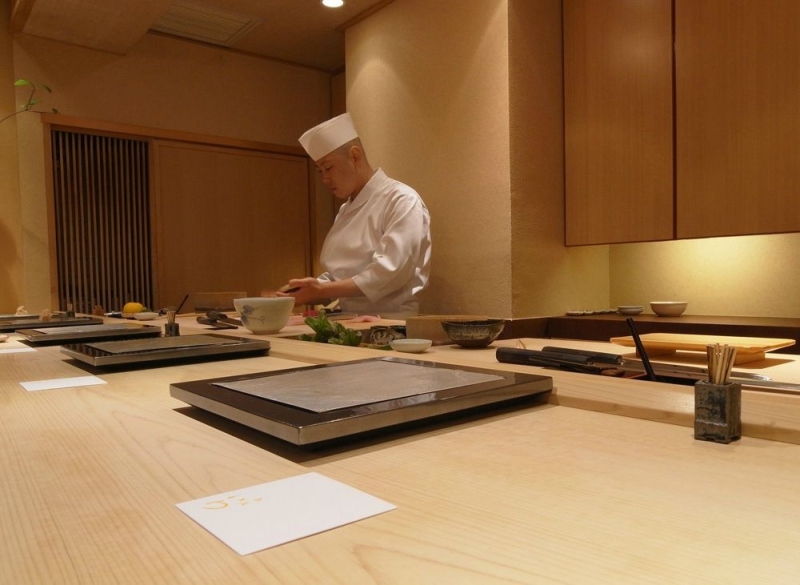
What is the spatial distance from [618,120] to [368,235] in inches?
56.7

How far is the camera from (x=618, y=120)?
3.13 m

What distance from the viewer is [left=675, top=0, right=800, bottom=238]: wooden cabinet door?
101 inches

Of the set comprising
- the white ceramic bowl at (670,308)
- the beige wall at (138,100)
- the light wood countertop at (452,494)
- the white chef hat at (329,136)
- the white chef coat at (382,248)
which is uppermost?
the beige wall at (138,100)

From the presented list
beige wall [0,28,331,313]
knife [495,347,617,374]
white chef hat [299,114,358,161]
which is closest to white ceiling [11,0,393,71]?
beige wall [0,28,331,313]

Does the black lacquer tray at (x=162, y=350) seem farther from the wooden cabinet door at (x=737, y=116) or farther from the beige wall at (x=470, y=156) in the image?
the wooden cabinet door at (x=737, y=116)

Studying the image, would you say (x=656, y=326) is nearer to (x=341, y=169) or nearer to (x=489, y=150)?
(x=489, y=150)

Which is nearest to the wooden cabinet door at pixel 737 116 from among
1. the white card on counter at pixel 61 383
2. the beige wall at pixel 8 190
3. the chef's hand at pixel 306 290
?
the chef's hand at pixel 306 290

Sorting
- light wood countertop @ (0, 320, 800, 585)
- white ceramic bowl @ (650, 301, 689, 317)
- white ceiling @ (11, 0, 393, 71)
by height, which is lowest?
white ceramic bowl @ (650, 301, 689, 317)

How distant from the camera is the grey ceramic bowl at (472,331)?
1310mm

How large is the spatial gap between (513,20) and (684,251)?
1.55 metres

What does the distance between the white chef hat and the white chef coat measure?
0.87ft

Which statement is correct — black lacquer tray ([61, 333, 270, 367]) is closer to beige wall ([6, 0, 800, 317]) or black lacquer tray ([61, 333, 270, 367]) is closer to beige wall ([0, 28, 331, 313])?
beige wall ([6, 0, 800, 317])

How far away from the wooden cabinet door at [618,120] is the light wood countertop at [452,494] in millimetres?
2543

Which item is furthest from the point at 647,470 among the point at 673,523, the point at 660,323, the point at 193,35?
the point at 193,35
